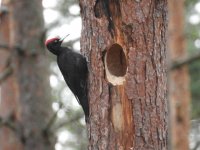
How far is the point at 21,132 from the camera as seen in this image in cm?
685

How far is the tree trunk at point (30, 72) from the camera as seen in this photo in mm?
6859

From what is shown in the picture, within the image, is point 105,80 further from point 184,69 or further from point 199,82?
point 199,82

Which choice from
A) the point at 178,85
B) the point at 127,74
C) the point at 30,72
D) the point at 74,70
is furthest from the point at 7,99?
the point at 127,74

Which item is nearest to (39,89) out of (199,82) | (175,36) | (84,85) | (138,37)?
(84,85)

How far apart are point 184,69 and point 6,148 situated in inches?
172

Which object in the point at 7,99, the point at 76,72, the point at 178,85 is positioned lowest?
the point at 178,85

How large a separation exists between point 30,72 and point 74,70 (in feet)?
8.43

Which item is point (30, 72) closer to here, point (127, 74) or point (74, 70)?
point (74, 70)

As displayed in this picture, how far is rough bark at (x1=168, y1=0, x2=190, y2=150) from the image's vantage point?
1017 cm

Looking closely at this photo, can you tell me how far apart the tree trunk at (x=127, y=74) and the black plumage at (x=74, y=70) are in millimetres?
152

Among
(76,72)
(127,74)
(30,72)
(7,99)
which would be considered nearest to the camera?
(127,74)

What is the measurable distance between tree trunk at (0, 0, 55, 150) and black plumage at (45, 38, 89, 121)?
72.1 inches

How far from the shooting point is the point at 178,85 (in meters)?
10.8

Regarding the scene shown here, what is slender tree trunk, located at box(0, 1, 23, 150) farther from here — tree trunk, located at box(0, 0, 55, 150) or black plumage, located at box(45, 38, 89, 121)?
black plumage, located at box(45, 38, 89, 121)
